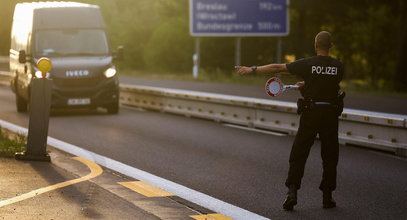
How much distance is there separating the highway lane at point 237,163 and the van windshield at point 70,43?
6.41ft

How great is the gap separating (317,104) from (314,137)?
312 mm

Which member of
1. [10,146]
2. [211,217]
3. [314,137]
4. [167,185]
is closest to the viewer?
[211,217]

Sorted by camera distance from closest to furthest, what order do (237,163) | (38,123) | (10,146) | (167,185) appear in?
1. (167,185)
2. (38,123)
3. (237,163)
4. (10,146)

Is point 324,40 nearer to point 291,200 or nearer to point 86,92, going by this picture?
point 291,200

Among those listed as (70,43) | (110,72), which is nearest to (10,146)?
(110,72)

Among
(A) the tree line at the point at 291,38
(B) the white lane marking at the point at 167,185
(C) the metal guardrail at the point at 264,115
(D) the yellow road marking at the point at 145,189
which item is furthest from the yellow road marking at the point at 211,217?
(A) the tree line at the point at 291,38

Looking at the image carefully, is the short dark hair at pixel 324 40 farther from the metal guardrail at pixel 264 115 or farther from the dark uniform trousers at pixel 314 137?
the metal guardrail at pixel 264 115

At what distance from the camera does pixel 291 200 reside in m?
7.80

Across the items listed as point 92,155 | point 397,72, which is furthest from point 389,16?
point 92,155

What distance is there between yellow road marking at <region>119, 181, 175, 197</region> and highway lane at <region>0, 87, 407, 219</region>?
19.1 inches

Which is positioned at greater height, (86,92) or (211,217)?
(86,92)

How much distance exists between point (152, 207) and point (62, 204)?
0.79m

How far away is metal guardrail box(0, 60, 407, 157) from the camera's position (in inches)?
497

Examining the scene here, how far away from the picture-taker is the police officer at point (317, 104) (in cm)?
779
